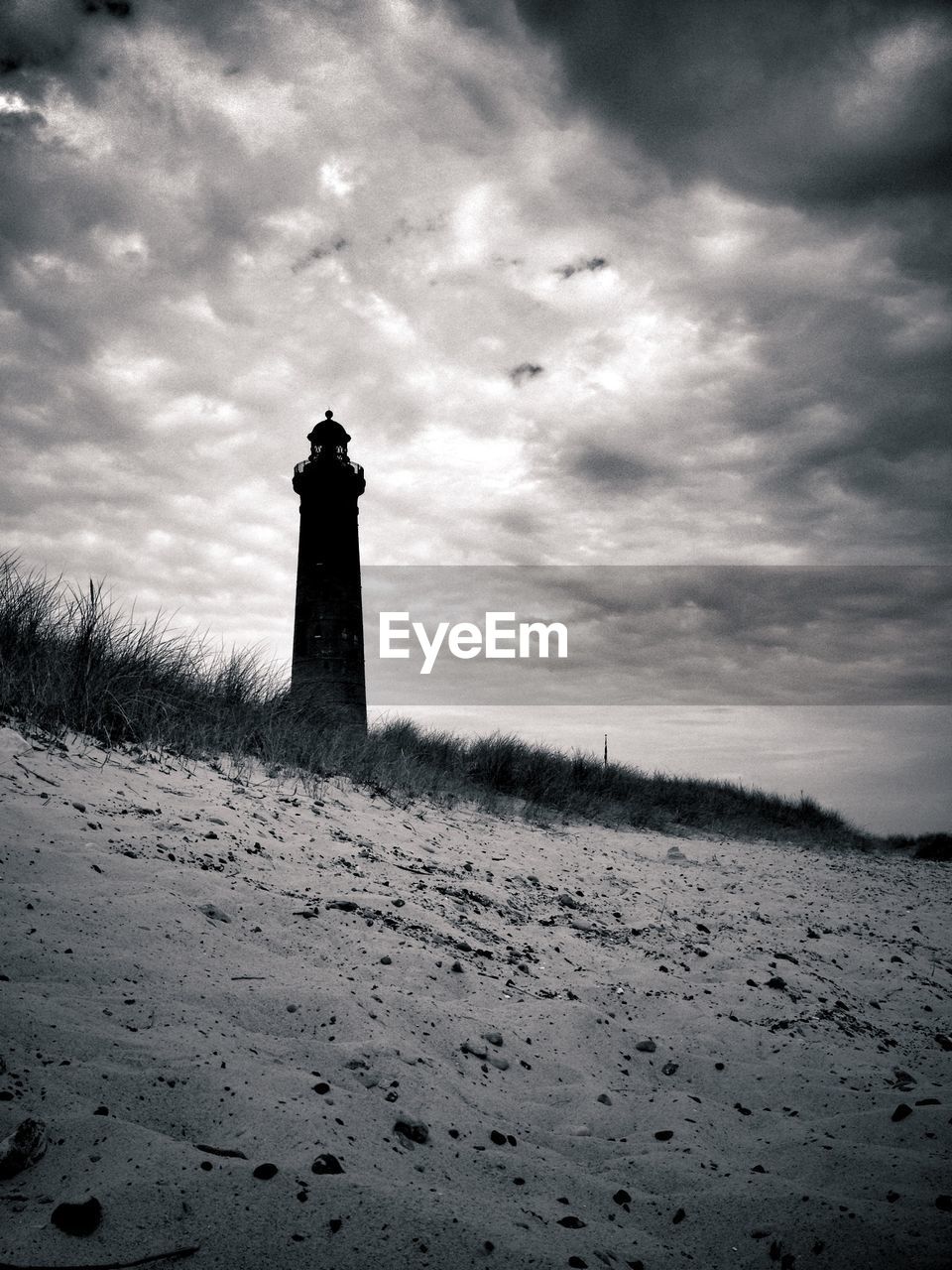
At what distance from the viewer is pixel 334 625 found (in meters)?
18.7

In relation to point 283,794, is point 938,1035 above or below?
below

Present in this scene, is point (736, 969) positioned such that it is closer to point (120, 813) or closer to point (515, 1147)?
point (515, 1147)

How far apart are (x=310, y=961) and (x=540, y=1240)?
5.57ft

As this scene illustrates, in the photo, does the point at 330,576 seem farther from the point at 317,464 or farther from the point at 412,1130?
the point at 412,1130

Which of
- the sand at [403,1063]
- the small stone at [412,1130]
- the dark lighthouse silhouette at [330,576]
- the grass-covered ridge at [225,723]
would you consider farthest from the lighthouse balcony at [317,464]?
the small stone at [412,1130]

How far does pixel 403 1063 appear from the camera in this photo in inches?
98.7

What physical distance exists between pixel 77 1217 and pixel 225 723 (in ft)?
20.0

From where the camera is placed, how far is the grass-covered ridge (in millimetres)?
5777

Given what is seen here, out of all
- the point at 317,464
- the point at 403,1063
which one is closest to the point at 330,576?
the point at 317,464

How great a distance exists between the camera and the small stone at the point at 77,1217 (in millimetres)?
1391

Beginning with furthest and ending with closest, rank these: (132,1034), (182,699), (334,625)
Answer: (334,625), (182,699), (132,1034)

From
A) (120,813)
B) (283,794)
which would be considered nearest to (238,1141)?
(120,813)

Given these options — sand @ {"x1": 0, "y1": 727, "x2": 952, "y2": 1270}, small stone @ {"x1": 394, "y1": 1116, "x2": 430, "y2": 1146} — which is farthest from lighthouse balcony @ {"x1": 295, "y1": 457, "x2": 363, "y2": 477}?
small stone @ {"x1": 394, "y1": 1116, "x2": 430, "y2": 1146}

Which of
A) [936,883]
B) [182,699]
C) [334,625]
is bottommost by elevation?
[936,883]
